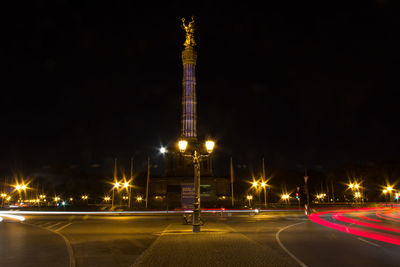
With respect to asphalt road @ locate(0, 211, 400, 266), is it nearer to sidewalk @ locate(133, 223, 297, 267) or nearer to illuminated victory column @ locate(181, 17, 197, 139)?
sidewalk @ locate(133, 223, 297, 267)

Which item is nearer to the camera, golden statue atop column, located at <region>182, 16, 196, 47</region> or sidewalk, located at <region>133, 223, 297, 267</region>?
sidewalk, located at <region>133, 223, 297, 267</region>

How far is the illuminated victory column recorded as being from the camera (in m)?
65.9

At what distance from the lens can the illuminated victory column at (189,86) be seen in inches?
2595

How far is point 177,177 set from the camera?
216 ft

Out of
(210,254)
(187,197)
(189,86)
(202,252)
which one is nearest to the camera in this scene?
(210,254)

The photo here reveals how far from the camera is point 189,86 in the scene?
2662 inches

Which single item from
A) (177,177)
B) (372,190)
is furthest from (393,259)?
(372,190)

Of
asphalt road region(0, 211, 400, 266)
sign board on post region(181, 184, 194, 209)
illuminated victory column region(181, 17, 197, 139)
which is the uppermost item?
illuminated victory column region(181, 17, 197, 139)

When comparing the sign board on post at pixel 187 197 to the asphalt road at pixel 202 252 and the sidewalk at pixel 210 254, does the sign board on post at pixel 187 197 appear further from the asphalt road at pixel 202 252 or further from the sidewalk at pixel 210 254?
the sidewalk at pixel 210 254

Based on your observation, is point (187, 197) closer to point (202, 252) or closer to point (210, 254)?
point (202, 252)

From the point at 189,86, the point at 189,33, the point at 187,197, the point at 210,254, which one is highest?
the point at 189,33

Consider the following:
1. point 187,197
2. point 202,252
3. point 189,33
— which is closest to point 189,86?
point 189,33

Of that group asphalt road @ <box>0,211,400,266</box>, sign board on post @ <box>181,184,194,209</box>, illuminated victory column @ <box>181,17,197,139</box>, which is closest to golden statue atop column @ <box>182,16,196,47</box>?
illuminated victory column @ <box>181,17,197,139</box>

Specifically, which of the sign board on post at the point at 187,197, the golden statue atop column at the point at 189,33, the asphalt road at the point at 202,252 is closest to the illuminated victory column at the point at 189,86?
the golden statue atop column at the point at 189,33
